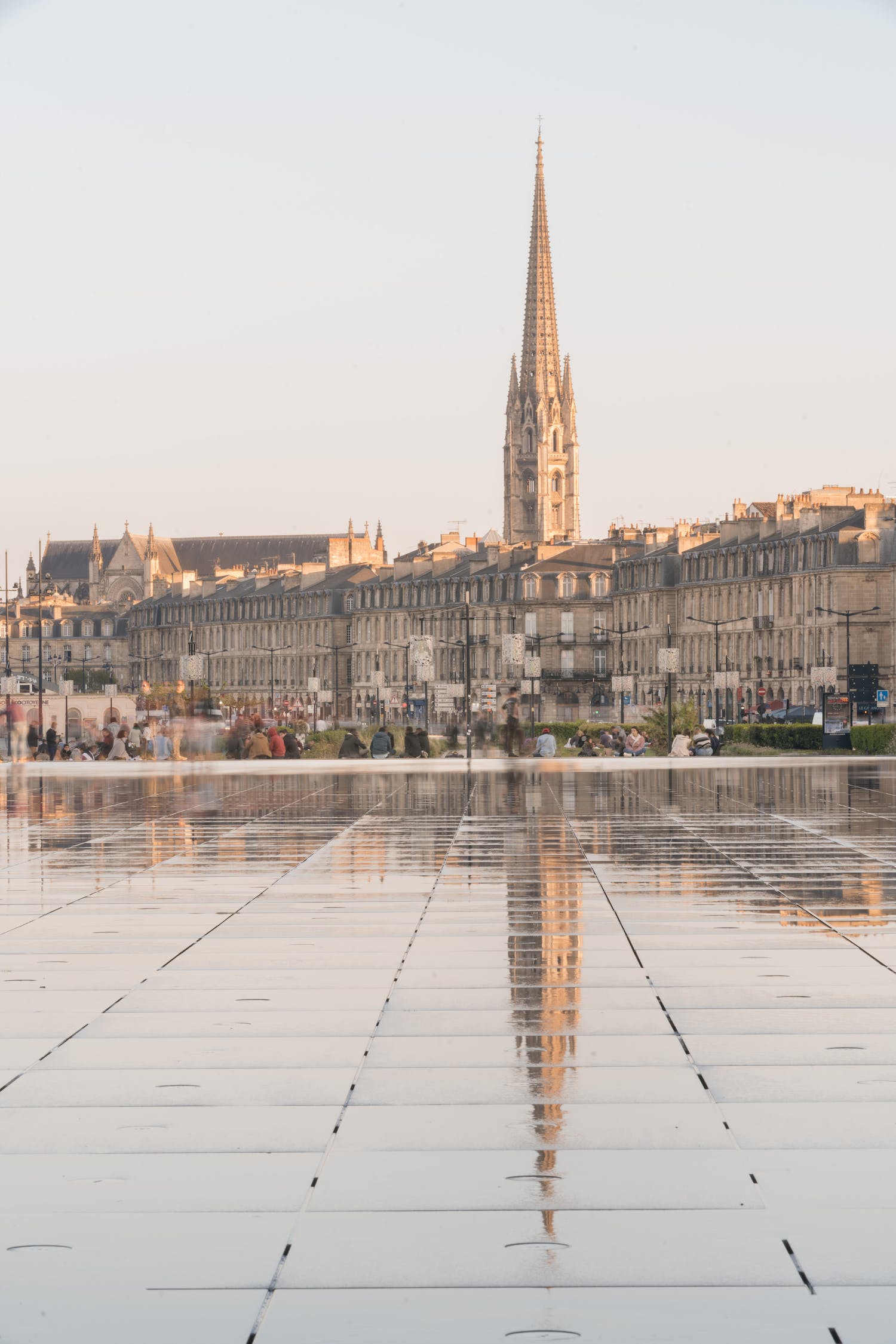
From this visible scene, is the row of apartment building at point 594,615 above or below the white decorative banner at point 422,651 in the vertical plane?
above

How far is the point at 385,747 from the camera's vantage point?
5272 cm

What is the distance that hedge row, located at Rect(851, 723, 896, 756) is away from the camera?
2047 inches

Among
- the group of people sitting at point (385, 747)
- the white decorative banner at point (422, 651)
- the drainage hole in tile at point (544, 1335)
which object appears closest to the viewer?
the drainage hole in tile at point (544, 1335)

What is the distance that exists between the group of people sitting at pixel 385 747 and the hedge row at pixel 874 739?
37.4 feet

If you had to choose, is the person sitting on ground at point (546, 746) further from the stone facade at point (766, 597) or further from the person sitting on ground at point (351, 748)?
the stone facade at point (766, 597)

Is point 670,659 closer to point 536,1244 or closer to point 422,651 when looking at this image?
point 422,651

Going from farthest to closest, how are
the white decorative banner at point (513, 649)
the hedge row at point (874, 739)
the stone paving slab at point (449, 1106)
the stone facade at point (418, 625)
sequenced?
the stone facade at point (418, 625) < the white decorative banner at point (513, 649) < the hedge row at point (874, 739) < the stone paving slab at point (449, 1106)

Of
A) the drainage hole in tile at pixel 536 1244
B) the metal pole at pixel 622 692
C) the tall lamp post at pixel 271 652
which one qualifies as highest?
the tall lamp post at pixel 271 652

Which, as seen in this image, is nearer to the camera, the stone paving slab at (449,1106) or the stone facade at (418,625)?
the stone paving slab at (449,1106)

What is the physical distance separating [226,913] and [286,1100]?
645 centimetres

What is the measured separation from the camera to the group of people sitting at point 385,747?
51.2 m

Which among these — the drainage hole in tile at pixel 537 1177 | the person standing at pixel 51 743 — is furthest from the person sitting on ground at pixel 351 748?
the drainage hole in tile at pixel 537 1177

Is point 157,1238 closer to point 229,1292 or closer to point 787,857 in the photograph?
point 229,1292

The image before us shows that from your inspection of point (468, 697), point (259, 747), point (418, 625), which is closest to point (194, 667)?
point (468, 697)
